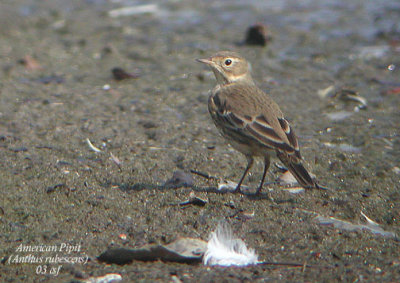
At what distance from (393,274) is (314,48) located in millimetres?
7278

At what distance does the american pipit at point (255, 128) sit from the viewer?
18.4 ft

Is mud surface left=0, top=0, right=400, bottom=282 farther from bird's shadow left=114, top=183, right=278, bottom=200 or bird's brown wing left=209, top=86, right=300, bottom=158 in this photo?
bird's brown wing left=209, top=86, right=300, bottom=158

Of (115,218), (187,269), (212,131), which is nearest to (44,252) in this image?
(115,218)

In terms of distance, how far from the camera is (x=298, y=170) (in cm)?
554

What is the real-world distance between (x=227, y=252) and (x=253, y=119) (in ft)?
5.78

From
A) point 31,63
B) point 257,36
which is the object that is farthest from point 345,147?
point 31,63

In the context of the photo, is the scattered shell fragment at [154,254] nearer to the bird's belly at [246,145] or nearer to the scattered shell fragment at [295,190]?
the bird's belly at [246,145]

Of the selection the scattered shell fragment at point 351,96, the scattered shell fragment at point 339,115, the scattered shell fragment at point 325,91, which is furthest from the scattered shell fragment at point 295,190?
the scattered shell fragment at point 325,91

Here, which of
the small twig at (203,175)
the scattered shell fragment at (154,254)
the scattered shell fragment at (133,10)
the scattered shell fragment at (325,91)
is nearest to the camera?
the scattered shell fragment at (154,254)

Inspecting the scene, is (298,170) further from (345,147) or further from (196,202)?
(345,147)

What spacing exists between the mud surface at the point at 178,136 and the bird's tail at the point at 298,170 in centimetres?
22

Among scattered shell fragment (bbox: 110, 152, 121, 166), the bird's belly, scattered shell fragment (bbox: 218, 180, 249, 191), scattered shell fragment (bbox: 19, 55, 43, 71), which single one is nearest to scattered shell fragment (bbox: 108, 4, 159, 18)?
scattered shell fragment (bbox: 19, 55, 43, 71)

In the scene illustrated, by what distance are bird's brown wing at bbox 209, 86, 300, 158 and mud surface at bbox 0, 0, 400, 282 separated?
51 cm

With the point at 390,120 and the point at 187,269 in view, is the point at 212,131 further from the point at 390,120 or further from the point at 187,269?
the point at 187,269
